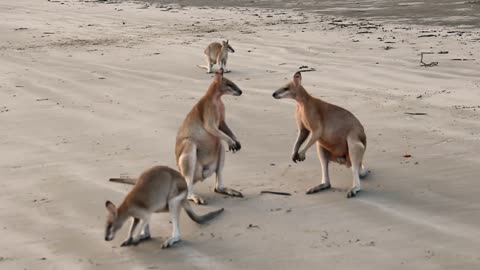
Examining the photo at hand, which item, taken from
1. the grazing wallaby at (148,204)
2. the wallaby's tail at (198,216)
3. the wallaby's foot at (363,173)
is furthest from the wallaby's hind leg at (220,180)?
the wallaby's foot at (363,173)

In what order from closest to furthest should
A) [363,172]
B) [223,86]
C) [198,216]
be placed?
[198,216], [363,172], [223,86]

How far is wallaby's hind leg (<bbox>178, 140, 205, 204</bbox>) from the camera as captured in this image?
532 centimetres

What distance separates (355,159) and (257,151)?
4.06ft

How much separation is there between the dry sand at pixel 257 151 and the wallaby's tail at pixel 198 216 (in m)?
0.06

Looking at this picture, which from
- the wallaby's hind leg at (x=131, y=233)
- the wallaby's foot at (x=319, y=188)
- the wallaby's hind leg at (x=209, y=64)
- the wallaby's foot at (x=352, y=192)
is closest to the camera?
the wallaby's hind leg at (x=131, y=233)

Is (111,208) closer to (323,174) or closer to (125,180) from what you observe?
(125,180)

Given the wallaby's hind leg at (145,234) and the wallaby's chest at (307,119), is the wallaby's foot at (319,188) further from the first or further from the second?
the wallaby's hind leg at (145,234)

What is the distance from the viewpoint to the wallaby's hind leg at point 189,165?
5.32 m

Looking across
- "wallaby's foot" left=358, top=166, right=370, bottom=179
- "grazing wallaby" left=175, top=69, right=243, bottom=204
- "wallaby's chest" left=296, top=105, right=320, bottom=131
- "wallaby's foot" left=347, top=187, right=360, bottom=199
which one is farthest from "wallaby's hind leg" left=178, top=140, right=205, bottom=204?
"wallaby's foot" left=358, top=166, right=370, bottom=179

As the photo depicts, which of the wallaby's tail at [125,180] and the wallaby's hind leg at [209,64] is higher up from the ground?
the wallaby's tail at [125,180]

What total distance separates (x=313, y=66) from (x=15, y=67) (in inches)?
154

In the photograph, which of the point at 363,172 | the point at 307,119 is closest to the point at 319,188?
the point at 363,172

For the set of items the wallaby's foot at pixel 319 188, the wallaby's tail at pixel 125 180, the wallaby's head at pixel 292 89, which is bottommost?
the wallaby's foot at pixel 319 188

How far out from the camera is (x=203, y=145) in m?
5.49
